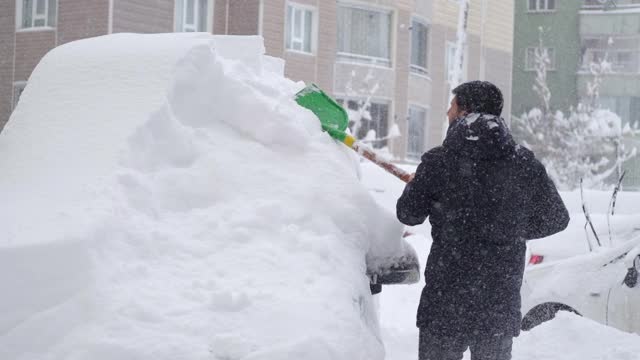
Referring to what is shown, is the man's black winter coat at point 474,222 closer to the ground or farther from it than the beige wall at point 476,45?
closer to the ground

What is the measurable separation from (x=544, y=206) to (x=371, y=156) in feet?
3.20

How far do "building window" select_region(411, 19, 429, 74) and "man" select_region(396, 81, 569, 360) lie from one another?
75.0 feet

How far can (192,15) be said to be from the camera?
20516 mm

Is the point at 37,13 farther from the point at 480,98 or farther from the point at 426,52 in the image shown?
the point at 480,98

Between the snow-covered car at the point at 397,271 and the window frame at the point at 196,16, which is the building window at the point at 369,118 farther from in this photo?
the snow-covered car at the point at 397,271

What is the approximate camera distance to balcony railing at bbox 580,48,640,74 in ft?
117

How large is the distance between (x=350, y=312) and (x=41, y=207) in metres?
1.23

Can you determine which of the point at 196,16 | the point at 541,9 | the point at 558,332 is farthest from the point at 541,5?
the point at 558,332

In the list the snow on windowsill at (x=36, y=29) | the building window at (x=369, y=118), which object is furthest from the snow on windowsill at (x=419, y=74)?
the snow on windowsill at (x=36, y=29)

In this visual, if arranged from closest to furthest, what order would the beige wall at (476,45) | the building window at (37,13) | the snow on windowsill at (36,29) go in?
the snow on windowsill at (36,29) < the building window at (37,13) < the beige wall at (476,45)

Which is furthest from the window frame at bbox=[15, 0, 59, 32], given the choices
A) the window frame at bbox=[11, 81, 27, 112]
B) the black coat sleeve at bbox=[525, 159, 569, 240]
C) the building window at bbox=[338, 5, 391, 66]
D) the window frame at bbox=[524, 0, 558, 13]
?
the window frame at bbox=[524, 0, 558, 13]

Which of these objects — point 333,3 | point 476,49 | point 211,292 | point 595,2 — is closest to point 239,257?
point 211,292

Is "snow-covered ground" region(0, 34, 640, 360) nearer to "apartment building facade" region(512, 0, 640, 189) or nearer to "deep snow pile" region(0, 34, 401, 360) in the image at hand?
"deep snow pile" region(0, 34, 401, 360)

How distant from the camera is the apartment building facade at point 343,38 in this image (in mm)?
19391
